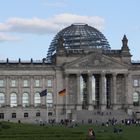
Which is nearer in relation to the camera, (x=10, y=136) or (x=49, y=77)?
(x=10, y=136)

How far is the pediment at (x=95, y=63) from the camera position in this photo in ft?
516

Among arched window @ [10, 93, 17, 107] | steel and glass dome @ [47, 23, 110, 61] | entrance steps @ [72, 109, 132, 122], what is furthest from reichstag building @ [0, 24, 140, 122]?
steel and glass dome @ [47, 23, 110, 61]

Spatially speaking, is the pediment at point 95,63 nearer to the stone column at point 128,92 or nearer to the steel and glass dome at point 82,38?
the stone column at point 128,92

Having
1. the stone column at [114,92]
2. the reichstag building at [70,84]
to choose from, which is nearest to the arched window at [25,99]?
the reichstag building at [70,84]

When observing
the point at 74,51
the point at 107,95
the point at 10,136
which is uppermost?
the point at 74,51

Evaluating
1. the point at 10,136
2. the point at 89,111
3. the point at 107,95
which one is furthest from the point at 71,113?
the point at 10,136

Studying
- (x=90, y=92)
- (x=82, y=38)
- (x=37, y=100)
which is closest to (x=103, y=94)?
(x=90, y=92)

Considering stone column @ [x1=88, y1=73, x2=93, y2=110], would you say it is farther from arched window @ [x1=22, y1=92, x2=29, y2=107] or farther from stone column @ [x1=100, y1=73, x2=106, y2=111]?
arched window @ [x1=22, y1=92, x2=29, y2=107]

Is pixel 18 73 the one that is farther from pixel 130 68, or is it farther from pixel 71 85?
pixel 130 68

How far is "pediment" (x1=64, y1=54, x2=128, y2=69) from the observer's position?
15725 cm

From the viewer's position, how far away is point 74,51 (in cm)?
16200

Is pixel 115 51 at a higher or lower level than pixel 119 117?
higher

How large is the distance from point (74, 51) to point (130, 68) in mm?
14291

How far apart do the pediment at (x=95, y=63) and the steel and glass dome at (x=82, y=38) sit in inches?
443
